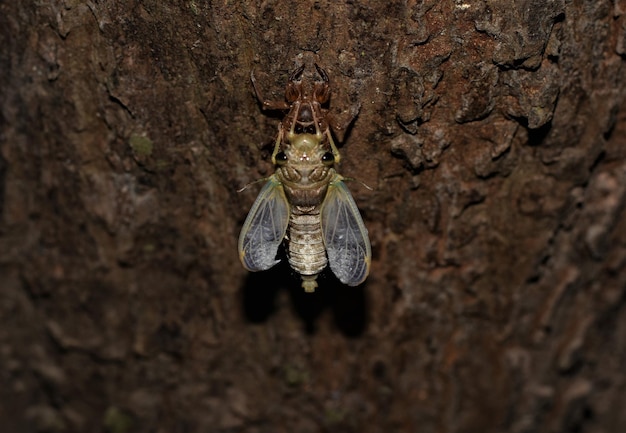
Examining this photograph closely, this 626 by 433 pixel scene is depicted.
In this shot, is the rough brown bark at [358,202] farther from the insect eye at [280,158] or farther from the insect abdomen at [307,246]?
the insect abdomen at [307,246]

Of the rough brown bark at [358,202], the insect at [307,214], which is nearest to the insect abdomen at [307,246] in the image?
the insect at [307,214]

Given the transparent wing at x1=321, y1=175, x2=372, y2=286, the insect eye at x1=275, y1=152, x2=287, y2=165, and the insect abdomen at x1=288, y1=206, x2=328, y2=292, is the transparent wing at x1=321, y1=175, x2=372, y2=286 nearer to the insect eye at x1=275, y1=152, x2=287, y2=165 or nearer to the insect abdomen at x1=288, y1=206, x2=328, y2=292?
the insect abdomen at x1=288, y1=206, x2=328, y2=292

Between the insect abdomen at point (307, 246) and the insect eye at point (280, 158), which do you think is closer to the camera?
the insect eye at point (280, 158)

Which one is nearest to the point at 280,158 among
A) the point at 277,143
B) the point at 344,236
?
the point at 277,143

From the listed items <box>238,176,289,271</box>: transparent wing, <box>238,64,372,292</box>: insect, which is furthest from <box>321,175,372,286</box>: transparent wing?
<box>238,176,289,271</box>: transparent wing

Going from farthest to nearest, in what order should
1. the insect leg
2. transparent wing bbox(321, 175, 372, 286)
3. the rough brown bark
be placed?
transparent wing bbox(321, 175, 372, 286), the insect leg, the rough brown bark

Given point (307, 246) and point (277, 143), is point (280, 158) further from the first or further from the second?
point (307, 246)
